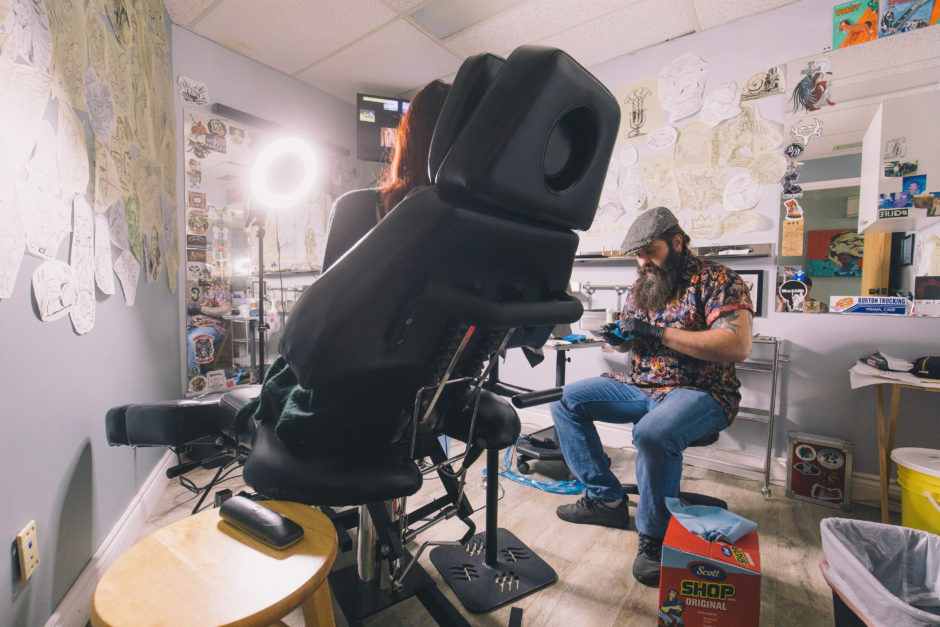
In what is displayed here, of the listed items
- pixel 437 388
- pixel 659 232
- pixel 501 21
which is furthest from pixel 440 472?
pixel 501 21

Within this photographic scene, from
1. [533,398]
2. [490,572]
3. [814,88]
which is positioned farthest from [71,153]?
[814,88]

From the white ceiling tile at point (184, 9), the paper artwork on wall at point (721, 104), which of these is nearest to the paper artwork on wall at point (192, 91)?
the white ceiling tile at point (184, 9)

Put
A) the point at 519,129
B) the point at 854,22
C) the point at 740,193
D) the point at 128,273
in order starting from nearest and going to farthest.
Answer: the point at 519,129
the point at 128,273
the point at 854,22
the point at 740,193

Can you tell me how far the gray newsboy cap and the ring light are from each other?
4.86ft

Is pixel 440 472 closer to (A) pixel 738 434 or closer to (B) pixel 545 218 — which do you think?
(B) pixel 545 218

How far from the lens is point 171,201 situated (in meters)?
2.23

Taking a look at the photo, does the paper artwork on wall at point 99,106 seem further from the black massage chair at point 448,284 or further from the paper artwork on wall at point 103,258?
the black massage chair at point 448,284

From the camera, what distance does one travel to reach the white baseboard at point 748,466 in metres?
Result: 1.83

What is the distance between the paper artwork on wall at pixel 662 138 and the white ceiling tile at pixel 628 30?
0.51m

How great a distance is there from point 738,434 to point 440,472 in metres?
1.97

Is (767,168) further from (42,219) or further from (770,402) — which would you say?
(42,219)

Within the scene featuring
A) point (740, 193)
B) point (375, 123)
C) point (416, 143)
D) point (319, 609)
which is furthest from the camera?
point (375, 123)

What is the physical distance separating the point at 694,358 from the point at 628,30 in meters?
1.90

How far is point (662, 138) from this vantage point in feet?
7.95
